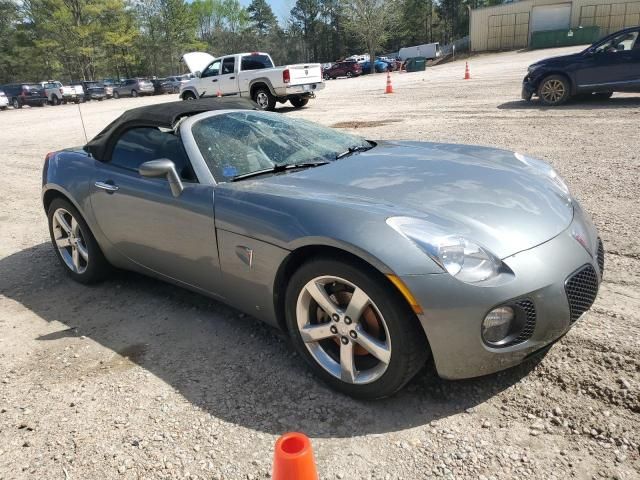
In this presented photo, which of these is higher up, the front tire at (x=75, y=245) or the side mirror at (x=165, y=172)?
the side mirror at (x=165, y=172)

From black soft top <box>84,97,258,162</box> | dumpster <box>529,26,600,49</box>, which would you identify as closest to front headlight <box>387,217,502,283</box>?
black soft top <box>84,97,258,162</box>

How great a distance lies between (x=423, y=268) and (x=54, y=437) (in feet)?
6.30

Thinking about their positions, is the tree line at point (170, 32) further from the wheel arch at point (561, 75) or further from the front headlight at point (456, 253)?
the front headlight at point (456, 253)

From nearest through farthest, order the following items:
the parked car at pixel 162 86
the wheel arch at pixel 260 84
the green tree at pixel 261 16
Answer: the wheel arch at pixel 260 84
the parked car at pixel 162 86
the green tree at pixel 261 16

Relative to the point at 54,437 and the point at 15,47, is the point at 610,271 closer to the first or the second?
the point at 54,437

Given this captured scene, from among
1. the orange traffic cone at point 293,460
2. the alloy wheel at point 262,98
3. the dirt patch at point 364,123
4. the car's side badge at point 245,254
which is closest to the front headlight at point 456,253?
the car's side badge at point 245,254

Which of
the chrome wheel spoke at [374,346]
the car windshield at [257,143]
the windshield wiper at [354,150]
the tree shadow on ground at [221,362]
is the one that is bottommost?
the tree shadow on ground at [221,362]

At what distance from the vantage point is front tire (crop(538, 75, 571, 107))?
1144 cm

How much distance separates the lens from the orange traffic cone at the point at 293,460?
60.3 inches

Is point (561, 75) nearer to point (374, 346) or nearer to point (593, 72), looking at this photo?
point (593, 72)

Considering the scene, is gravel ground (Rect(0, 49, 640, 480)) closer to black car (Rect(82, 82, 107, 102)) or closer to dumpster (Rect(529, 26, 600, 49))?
black car (Rect(82, 82, 107, 102))

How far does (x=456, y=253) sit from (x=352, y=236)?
1.50ft

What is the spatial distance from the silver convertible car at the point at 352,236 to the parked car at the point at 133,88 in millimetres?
40938

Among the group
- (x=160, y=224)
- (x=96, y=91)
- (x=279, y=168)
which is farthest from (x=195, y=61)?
(x=96, y=91)
